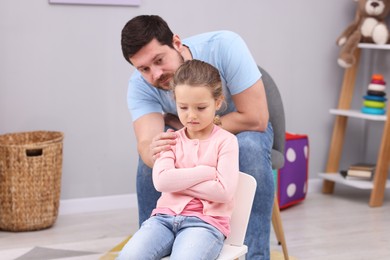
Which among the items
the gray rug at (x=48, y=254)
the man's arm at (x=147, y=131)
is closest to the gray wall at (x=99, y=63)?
the gray rug at (x=48, y=254)

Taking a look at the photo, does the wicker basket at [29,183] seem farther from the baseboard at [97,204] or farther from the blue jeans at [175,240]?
the blue jeans at [175,240]

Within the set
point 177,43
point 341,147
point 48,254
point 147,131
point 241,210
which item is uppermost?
point 177,43

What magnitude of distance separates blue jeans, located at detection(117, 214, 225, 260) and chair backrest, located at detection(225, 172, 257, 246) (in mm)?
66

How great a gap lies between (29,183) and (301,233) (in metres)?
1.17

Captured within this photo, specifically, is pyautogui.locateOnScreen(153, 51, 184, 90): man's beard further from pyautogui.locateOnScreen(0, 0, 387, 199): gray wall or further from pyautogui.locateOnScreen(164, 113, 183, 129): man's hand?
pyautogui.locateOnScreen(0, 0, 387, 199): gray wall

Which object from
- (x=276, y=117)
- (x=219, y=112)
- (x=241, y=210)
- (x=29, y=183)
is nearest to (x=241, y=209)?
(x=241, y=210)

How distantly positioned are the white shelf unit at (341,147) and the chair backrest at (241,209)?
1824 mm

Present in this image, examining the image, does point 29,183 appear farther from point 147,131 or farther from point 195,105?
point 195,105

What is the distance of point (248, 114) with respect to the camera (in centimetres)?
208

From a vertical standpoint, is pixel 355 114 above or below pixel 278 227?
above

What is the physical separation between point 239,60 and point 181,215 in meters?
0.58

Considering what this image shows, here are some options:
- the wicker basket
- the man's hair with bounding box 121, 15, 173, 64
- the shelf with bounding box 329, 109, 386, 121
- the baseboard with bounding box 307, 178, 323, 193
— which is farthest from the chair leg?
the baseboard with bounding box 307, 178, 323, 193

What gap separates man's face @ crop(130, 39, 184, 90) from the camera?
1.90 metres

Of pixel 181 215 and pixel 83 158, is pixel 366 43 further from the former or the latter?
pixel 181 215
